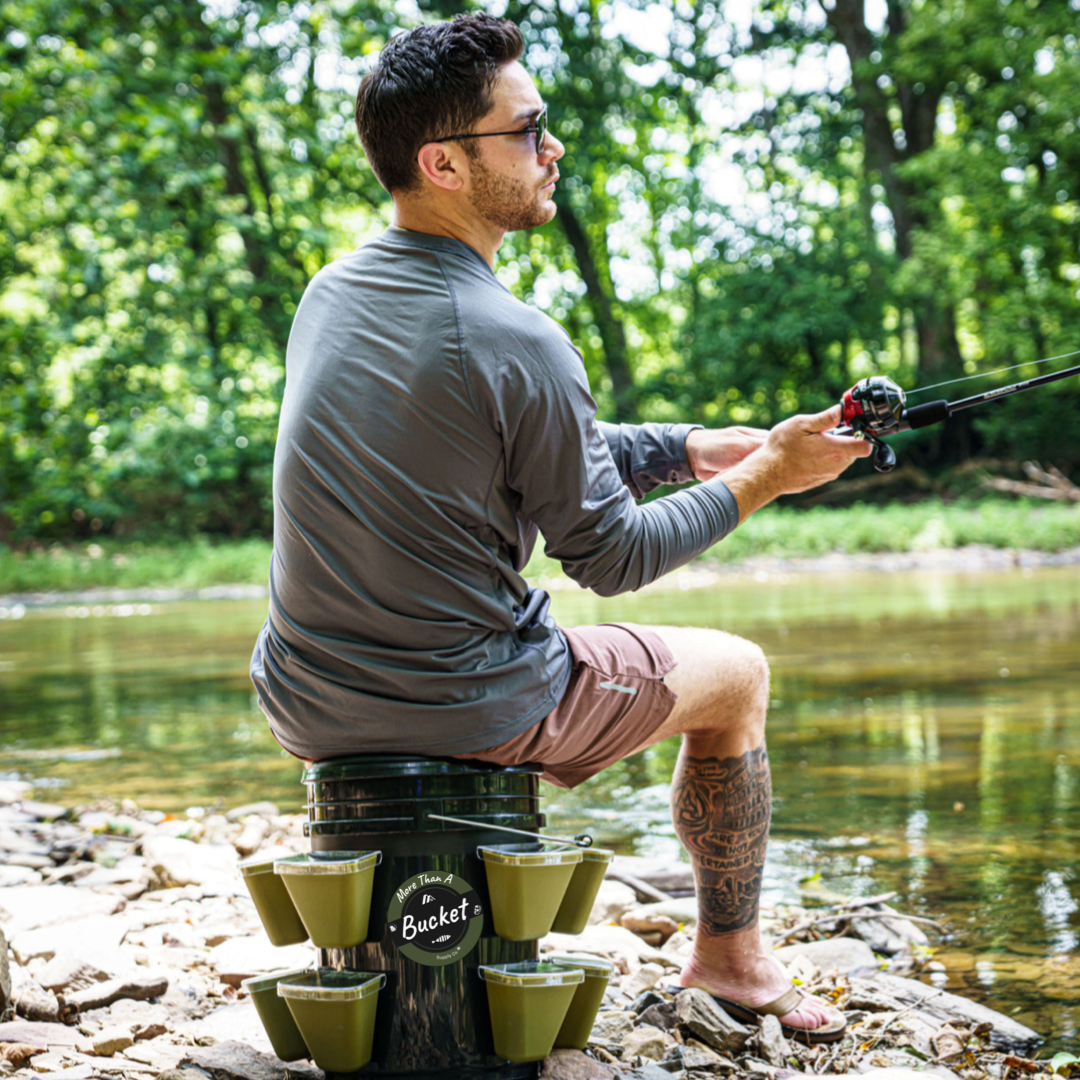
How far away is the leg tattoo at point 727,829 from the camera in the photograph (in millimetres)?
2412

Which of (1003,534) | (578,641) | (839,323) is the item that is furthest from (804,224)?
(578,641)

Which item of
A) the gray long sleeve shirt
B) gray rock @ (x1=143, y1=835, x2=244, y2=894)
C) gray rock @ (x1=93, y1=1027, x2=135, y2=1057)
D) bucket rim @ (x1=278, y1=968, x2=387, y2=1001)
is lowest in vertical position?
gray rock @ (x1=143, y1=835, x2=244, y2=894)

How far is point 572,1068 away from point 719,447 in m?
1.19

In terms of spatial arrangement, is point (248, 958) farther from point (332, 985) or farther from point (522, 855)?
point (522, 855)

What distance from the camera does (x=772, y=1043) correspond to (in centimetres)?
230

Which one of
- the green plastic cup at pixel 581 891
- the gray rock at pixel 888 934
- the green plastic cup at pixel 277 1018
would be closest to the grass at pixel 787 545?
the gray rock at pixel 888 934

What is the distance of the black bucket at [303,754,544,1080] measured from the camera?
193cm

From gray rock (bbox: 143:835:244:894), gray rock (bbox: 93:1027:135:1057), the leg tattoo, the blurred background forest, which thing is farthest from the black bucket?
the blurred background forest

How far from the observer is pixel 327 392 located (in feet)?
6.40

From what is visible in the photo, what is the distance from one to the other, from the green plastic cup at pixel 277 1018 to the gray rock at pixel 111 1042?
1.06ft

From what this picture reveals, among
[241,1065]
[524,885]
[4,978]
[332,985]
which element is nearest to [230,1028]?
[241,1065]

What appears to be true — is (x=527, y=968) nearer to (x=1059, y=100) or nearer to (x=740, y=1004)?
(x=740, y=1004)

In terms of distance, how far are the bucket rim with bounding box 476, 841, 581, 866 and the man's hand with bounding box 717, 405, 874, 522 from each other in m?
0.68

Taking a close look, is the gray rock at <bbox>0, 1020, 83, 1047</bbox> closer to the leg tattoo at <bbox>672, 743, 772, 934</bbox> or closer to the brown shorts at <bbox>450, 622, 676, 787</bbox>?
the brown shorts at <bbox>450, 622, 676, 787</bbox>
